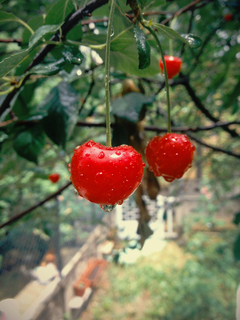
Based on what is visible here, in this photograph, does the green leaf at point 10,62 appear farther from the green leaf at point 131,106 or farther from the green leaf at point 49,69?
the green leaf at point 131,106

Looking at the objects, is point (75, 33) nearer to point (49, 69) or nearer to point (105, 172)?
point (49, 69)

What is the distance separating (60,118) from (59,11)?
9.3 inches

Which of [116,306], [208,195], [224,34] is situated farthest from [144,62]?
[208,195]

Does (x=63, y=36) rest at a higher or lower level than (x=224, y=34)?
higher

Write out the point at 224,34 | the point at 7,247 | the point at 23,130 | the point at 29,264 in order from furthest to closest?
1. the point at 29,264
2. the point at 7,247
3. the point at 224,34
4. the point at 23,130

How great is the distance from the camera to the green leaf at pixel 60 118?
571mm

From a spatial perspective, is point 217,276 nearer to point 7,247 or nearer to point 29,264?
point 29,264

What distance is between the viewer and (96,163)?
0.32m

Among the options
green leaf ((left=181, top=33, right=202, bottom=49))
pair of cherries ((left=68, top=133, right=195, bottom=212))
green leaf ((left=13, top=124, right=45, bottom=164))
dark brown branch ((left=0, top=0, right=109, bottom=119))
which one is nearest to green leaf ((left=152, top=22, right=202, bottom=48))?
green leaf ((left=181, top=33, right=202, bottom=49))

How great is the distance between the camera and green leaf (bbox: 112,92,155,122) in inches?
22.9

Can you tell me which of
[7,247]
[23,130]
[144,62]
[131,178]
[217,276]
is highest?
[144,62]

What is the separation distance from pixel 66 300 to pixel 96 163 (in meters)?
3.50

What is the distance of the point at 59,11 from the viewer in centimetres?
42

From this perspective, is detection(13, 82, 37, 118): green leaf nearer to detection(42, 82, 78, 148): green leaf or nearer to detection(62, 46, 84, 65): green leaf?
detection(42, 82, 78, 148): green leaf
